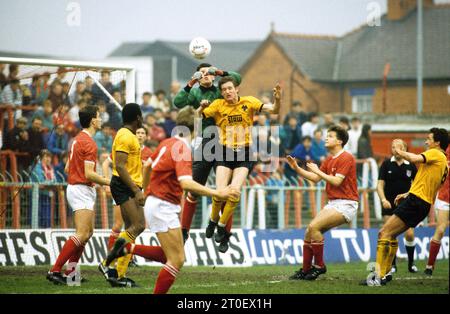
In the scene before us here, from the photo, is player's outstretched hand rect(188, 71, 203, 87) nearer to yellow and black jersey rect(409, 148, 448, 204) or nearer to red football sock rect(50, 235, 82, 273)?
red football sock rect(50, 235, 82, 273)

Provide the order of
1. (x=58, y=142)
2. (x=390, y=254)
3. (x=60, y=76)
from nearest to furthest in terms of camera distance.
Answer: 1. (x=390, y=254)
2. (x=60, y=76)
3. (x=58, y=142)

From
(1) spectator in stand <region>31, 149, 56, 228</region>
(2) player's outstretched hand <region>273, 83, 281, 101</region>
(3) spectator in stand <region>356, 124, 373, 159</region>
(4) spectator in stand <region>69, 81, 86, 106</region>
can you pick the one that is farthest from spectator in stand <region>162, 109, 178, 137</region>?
(2) player's outstretched hand <region>273, 83, 281, 101</region>

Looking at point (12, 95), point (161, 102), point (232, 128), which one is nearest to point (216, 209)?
point (232, 128)

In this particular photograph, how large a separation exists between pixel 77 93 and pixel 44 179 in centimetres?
230

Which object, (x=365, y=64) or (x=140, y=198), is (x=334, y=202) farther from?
(x=365, y=64)

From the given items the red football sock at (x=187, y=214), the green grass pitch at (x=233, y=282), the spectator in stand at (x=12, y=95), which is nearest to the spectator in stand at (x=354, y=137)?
the green grass pitch at (x=233, y=282)

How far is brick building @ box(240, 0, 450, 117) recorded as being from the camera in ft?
193

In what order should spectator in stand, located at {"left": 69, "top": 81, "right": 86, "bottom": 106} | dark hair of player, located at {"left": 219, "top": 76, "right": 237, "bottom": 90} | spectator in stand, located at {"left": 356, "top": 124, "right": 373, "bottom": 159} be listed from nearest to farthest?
dark hair of player, located at {"left": 219, "top": 76, "right": 237, "bottom": 90} → spectator in stand, located at {"left": 69, "top": 81, "right": 86, "bottom": 106} → spectator in stand, located at {"left": 356, "top": 124, "right": 373, "bottom": 159}

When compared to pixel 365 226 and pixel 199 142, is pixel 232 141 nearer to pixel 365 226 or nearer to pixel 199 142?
pixel 199 142

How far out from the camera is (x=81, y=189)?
15.2m

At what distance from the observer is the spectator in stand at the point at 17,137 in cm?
2078

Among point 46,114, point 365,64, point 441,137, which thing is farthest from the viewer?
point 365,64

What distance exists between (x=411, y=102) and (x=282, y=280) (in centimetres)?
4458

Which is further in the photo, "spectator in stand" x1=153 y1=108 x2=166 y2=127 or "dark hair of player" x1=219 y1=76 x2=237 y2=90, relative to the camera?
"spectator in stand" x1=153 y1=108 x2=166 y2=127
